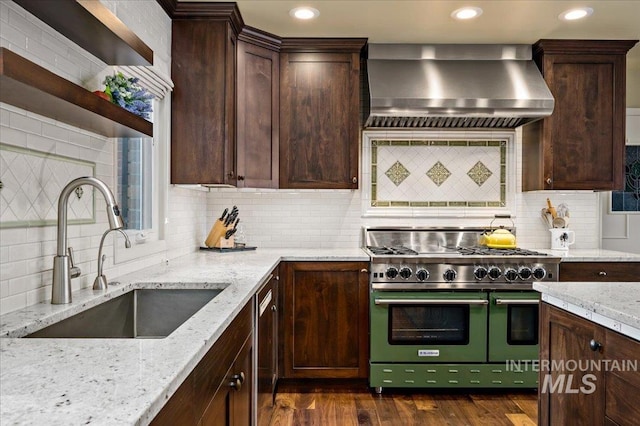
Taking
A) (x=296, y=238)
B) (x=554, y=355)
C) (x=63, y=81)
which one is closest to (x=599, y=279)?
(x=554, y=355)

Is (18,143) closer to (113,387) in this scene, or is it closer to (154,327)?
(154,327)

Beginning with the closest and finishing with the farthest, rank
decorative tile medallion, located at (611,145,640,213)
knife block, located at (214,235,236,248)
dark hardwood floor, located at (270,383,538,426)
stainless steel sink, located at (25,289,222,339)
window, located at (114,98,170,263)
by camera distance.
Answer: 1. stainless steel sink, located at (25,289,222,339)
2. window, located at (114,98,170,263)
3. dark hardwood floor, located at (270,383,538,426)
4. knife block, located at (214,235,236,248)
5. decorative tile medallion, located at (611,145,640,213)

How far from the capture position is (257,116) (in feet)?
10.7

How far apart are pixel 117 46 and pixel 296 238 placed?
2.31 metres

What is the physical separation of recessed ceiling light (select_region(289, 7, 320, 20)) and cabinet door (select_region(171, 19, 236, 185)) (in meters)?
0.42

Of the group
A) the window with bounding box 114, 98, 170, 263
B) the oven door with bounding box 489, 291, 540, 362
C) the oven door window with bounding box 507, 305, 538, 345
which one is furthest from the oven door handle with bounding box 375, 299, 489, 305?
the window with bounding box 114, 98, 170, 263

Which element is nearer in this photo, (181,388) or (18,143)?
(181,388)

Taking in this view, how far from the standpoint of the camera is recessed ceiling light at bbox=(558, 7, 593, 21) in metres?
2.88

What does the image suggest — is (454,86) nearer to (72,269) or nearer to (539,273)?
(539,273)

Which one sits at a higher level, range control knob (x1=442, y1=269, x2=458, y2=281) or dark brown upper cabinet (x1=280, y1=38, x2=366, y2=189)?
dark brown upper cabinet (x1=280, y1=38, x2=366, y2=189)

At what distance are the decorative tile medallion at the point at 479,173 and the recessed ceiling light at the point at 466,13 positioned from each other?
3.98ft

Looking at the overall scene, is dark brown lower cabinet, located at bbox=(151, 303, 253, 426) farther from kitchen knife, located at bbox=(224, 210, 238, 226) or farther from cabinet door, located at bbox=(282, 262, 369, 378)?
kitchen knife, located at bbox=(224, 210, 238, 226)

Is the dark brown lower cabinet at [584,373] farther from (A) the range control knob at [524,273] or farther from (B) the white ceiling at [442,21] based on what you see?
(B) the white ceiling at [442,21]

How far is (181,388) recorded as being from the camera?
1.00m
